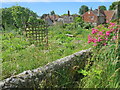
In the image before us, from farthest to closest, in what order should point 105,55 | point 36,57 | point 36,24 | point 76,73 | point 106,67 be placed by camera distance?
point 36,24
point 36,57
point 76,73
point 105,55
point 106,67

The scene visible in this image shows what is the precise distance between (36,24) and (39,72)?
436cm

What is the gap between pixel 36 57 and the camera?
2871 millimetres

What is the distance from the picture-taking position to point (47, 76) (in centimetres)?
203

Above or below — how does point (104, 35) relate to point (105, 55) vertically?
above

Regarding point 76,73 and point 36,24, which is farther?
point 36,24

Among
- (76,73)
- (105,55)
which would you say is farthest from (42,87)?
(105,55)

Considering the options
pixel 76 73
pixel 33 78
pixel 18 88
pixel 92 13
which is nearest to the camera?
pixel 18 88

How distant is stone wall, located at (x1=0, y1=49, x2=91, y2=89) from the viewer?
1.77 m

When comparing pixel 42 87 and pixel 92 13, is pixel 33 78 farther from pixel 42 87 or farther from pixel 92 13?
pixel 92 13

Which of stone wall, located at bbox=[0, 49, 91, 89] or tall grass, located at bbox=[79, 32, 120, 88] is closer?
stone wall, located at bbox=[0, 49, 91, 89]

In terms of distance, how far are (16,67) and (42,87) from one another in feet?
2.90

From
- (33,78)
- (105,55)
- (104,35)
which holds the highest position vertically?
(104,35)

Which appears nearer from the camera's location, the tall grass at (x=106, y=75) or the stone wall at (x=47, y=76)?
the stone wall at (x=47, y=76)

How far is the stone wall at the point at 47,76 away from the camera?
1769 millimetres
